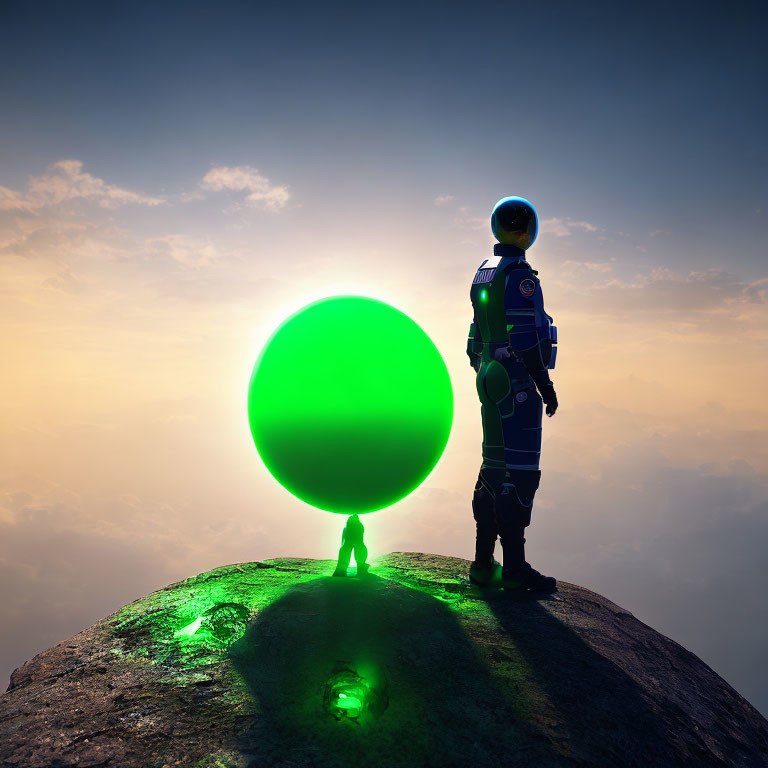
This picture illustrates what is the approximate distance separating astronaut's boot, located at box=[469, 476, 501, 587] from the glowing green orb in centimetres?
84

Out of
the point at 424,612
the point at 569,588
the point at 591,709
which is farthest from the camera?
the point at 569,588

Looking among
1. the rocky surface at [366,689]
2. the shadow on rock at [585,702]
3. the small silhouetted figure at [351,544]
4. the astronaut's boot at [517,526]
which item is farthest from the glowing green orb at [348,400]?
the shadow on rock at [585,702]

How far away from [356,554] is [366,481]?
128 centimetres

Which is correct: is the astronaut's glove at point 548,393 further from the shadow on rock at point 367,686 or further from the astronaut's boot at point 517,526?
the shadow on rock at point 367,686

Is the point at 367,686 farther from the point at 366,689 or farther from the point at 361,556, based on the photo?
the point at 361,556

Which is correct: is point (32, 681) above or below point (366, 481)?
below

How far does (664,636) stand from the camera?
615 centimetres

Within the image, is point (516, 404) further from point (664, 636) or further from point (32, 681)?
point (32, 681)

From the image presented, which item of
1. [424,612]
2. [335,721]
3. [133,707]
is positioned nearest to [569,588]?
[424,612]

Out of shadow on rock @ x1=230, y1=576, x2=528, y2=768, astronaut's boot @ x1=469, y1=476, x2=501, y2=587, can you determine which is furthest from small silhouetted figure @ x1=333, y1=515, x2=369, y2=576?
astronaut's boot @ x1=469, y1=476, x2=501, y2=587

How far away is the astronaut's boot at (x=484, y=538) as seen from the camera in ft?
19.8

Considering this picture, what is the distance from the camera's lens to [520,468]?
5863 millimetres

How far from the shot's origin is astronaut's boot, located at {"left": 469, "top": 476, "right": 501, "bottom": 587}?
6.04 metres

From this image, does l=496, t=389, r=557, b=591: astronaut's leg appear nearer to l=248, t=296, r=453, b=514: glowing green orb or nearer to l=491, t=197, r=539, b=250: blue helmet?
l=248, t=296, r=453, b=514: glowing green orb
